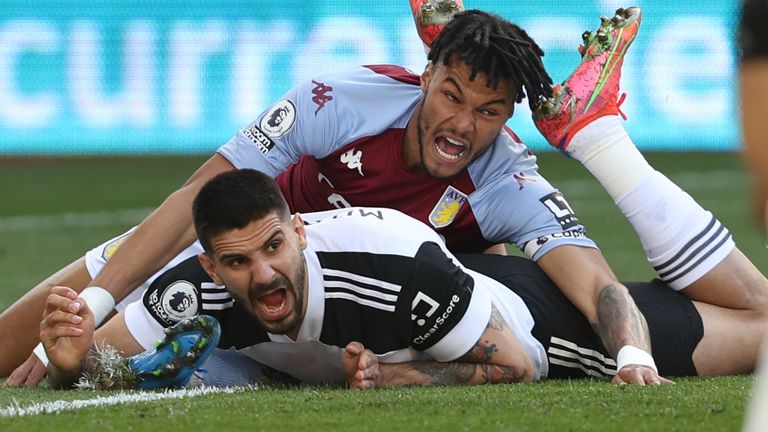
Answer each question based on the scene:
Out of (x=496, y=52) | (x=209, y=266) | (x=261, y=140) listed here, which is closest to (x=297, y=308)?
(x=209, y=266)

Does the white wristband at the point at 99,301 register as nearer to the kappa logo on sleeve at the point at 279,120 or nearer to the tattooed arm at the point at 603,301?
the kappa logo on sleeve at the point at 279,120

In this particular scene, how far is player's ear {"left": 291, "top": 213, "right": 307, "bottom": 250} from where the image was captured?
4.61 meters

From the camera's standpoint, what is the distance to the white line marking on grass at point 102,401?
166 inches

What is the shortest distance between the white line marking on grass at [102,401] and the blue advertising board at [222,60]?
8.50 meters

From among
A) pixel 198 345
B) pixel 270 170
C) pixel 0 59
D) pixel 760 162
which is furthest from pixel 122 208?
pixel 760 162

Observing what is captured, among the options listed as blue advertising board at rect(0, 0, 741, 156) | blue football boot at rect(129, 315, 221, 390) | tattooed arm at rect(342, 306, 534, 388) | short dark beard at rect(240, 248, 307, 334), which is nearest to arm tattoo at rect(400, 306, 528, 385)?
tattooed arm at rect(342, 306, 534, 388)

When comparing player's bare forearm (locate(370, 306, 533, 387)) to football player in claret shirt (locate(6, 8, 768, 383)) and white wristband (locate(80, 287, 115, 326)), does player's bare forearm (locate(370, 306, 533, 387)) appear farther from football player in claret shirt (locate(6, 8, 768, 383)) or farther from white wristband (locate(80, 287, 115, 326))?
white wristband (locate(80, 287, 115, 326))

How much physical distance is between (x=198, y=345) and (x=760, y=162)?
272 centimetres

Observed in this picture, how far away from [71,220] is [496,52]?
670cm

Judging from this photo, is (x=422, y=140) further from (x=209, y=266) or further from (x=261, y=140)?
(x=209, y=266)

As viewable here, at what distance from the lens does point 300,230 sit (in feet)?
15.2

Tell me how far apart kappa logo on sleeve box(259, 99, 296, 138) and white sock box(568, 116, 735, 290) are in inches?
44.6

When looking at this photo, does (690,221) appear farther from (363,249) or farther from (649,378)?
(363,249)

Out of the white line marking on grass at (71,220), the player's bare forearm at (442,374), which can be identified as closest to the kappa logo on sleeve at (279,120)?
→ the player's bare forearm at (442,374)
